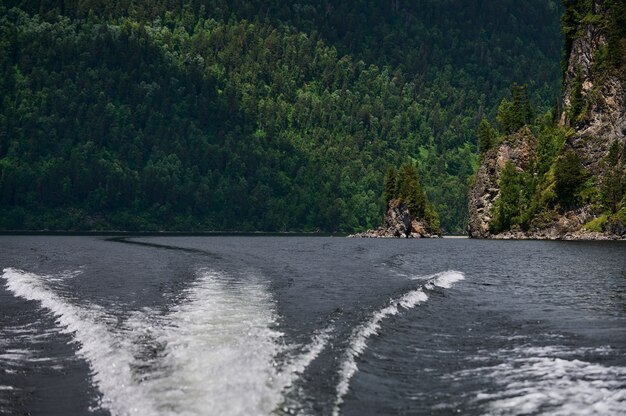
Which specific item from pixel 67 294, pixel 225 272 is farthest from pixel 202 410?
pixel 225 272

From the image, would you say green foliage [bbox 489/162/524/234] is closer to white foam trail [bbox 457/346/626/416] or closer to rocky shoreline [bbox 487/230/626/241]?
rocky shoreline [bbox 487/230/626/241]

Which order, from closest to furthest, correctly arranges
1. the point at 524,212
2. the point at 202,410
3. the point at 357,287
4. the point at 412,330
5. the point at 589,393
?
the point at 202,410, the point at 589,393, the point at 412,330, the point at 357,287, the point at 524,212

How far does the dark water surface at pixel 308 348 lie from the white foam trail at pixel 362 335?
0.09 meters

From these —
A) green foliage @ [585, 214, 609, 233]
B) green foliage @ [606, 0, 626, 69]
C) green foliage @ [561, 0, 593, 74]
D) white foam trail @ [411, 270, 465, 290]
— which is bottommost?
white foam trail @ [411, 270, 465, 290]

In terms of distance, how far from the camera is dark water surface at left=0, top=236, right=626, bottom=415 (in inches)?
835

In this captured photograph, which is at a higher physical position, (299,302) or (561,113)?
(561,113)

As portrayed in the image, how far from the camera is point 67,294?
4638 centimetres

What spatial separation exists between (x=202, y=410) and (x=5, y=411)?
5.68 m

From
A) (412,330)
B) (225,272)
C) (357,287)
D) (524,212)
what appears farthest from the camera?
(524,212)

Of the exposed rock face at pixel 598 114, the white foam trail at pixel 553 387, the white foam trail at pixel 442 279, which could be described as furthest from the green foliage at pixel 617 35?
the white foam trail at pixel 553 387

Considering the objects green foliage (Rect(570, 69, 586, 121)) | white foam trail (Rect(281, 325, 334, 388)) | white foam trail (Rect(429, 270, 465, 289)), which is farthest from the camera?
green foliage (Rect(570, 69, 586, 121))

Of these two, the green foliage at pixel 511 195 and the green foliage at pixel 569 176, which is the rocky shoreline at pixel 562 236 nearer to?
the green foliage at pixel 511 195

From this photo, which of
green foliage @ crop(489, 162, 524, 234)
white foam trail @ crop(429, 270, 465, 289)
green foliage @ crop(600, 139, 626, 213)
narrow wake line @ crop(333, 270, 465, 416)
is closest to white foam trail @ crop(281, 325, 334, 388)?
narrow wake line @ crop(333, 270, 465, 416)

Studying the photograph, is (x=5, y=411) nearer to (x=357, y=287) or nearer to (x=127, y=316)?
(x=127, y=316)
